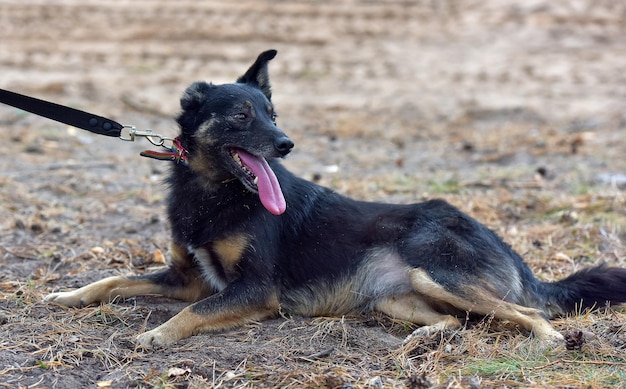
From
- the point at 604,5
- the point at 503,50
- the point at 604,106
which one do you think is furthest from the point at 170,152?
the point at 604,5

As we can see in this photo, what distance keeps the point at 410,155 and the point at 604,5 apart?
1304 centimetres

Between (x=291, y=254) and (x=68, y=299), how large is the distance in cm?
156

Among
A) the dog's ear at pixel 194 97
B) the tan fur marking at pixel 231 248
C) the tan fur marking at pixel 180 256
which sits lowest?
the tan fur marking at pixel 180 256

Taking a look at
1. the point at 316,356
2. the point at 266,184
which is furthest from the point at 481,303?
the point at 266,184

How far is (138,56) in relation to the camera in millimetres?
16750

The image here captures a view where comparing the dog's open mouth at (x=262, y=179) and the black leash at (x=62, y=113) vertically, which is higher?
the black leash at (x=62, y=113)

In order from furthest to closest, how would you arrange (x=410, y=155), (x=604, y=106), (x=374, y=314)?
(x=604, y=106), (x=410, y=155), (x=374, y=314)

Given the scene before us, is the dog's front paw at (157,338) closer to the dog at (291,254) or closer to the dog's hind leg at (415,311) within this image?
the dog at (291,254)

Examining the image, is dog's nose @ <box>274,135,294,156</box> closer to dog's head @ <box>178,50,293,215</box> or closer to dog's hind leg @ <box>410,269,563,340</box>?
dog's head @ <box>178,50,293,215</box>

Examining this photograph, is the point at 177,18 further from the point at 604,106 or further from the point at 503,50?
the point at 604,106

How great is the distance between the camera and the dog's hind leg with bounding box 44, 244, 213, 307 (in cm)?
507

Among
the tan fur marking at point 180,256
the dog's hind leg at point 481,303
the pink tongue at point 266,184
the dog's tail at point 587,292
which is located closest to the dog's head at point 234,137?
the pink tongue at point 266,184

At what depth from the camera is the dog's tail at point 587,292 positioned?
503 centimetres

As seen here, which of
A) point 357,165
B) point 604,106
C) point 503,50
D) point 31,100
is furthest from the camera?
point 503,50
